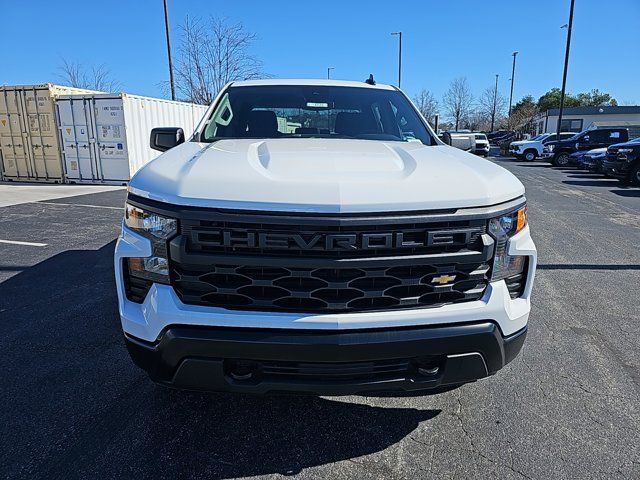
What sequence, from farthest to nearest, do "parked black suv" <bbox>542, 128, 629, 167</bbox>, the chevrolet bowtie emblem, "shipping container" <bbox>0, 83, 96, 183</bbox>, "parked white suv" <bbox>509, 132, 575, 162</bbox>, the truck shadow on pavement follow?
"parked white suv" <bbox>509, 132, 575, 162</bbox>, "parked black suv" <bbox>542, 128, 629, 167</bbox>, "shipping container" <bbox>0, 83, 96, 183</bbox>, the truck shadow on pavement, the chevrolet bowtie emblem

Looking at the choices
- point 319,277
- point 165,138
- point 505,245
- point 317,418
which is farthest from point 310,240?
point 165,138

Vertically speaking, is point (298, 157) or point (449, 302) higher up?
point (298, 157)

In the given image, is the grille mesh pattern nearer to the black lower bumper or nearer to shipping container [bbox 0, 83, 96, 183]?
the black lower bumper

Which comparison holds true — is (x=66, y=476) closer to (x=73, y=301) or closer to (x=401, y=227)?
(x=401, y=227)

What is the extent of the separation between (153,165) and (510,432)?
2.33 meters

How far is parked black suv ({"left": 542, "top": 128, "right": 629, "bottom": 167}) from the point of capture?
20953 millimetres

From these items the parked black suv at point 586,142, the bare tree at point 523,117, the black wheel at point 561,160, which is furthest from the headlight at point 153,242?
the bare tree at point 523,117

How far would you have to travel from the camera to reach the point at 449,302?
6.49 feet

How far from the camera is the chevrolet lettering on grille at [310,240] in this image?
5.96 ft

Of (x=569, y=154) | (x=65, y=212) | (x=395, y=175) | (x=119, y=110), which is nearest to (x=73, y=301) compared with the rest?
(x=395, y=175)

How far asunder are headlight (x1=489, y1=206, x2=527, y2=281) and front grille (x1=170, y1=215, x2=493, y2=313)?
0.27 ft

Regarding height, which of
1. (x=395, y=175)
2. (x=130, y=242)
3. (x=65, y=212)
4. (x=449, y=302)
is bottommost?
(x=65, y=212)

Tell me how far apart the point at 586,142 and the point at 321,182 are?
79.3 ft

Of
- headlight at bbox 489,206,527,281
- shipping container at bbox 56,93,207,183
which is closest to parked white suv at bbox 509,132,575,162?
shipping container at bbox 56,93,207,183
